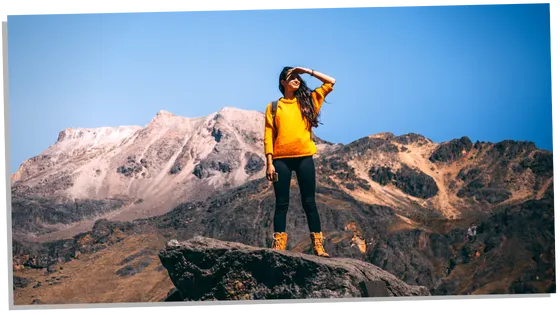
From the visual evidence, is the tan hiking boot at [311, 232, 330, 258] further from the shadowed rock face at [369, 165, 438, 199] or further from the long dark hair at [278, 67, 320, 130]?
the shadowed rock face at [369, 165, 438, 199]

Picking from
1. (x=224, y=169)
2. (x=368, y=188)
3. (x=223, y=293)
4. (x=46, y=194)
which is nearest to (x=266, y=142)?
(x=223, y=293)

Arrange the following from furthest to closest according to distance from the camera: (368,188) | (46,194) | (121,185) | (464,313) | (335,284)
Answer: (121,185)
(46,194)
(368,188)
(335,284)
(464,313)

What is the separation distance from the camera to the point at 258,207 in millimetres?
53750

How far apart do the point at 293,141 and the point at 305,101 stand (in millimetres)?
732

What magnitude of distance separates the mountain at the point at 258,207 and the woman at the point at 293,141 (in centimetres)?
677

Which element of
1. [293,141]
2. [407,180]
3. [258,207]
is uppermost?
[293,141]

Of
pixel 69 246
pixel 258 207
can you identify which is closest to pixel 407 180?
pixel 258 207

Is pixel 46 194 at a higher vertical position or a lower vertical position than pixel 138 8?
lower

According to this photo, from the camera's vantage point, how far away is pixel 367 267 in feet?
60.7

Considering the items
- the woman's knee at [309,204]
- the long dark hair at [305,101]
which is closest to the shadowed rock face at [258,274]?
the woman's knee at [309,204]

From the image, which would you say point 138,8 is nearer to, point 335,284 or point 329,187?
point 335,284

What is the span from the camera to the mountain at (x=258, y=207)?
36.3 metres

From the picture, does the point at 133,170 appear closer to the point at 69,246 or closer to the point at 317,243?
the point at 69,246

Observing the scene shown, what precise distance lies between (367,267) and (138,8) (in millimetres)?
6022
